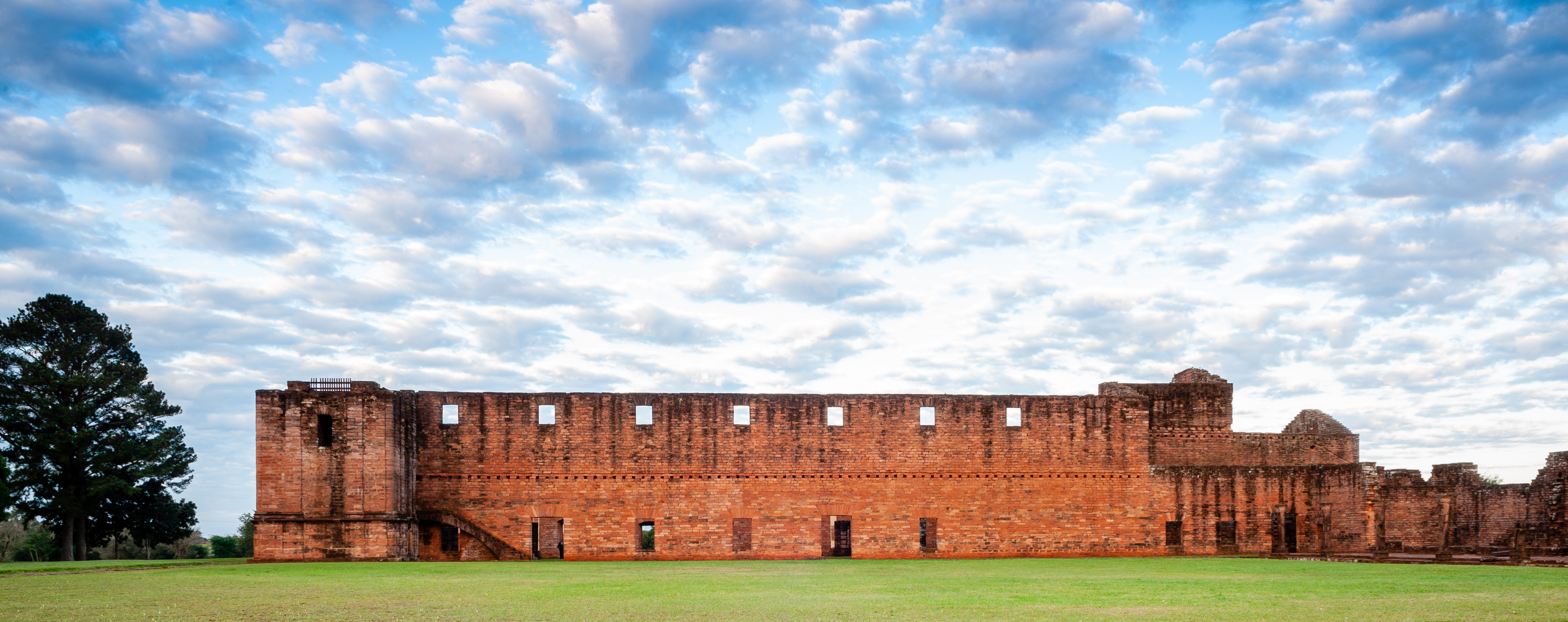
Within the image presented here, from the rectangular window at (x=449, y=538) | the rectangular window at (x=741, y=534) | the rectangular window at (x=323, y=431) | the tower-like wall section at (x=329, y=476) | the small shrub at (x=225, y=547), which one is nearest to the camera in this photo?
the tower-like wall section at (x=329, y=476)

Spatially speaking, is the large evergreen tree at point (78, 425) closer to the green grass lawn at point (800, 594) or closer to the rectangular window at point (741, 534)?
the green grass lawn at point (800, 594)

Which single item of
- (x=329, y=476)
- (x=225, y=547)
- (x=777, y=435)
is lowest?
(x=225, y=547)

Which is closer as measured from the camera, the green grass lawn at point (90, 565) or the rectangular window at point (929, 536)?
the green grass lawn at point (90, 565)

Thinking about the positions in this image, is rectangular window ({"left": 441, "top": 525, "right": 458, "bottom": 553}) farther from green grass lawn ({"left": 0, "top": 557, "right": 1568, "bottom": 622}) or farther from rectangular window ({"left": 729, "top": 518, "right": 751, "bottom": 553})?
rectangular window ({"left": 729, "top": 518, "right": 751, "bottom": 553})

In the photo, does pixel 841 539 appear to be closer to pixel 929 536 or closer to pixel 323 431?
pixel 929 536

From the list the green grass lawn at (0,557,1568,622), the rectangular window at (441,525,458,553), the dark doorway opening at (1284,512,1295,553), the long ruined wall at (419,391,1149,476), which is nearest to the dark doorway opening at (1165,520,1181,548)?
the long ruined wall at (419,391,1149,476)

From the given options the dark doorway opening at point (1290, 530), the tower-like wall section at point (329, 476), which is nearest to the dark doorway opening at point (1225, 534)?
the dark doorway opening at point (1290, 530)

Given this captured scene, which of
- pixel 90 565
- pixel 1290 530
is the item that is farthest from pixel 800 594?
pixel 1290 530

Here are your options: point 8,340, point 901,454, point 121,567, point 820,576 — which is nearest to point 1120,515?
point 901,454

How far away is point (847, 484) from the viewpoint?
30016mm

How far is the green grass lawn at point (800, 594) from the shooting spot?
11195 millimetres

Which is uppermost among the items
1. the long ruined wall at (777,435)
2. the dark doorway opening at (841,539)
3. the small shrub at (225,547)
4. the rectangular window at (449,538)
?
the long ruined wall at (777,435)

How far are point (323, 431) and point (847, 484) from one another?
14.2 meters

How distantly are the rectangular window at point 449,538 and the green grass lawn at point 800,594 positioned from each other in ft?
19.3
